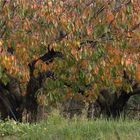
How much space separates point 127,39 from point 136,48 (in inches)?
49.4

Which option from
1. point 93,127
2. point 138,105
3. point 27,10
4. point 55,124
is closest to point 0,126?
point 55,124

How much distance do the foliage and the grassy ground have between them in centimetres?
127

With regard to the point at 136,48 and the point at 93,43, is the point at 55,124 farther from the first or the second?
the point at 136,48

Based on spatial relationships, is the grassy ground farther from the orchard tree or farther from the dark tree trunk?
the dark tree trunk

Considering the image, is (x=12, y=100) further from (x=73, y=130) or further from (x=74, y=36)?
(x=73, y=130)

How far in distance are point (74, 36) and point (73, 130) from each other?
2997 mm

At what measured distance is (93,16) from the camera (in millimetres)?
10164

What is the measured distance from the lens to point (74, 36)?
9945 millimetres

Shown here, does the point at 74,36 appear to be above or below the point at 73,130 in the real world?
above

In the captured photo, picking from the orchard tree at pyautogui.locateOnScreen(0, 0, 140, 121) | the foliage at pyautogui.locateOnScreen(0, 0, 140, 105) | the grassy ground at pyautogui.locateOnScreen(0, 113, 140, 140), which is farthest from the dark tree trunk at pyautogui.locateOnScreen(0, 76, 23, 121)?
the grassy ground at pyautogui.locateOnScreen(0, 113, 140, 140)

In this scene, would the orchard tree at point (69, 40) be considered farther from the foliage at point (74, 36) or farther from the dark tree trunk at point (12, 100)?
the dark tree trunk at point (12, 100)

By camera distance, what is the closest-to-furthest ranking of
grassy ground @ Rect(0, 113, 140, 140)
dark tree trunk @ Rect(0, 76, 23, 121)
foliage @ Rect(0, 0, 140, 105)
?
grassy ground @ Rect(0, 113, 140, 140) < foliage @ Rect(0, 0, 140, 105) < dark tree trunk @ Rect(0, 76, 23, 121)

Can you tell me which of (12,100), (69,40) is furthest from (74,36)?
(12,100)

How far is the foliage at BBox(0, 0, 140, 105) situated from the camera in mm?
9023
